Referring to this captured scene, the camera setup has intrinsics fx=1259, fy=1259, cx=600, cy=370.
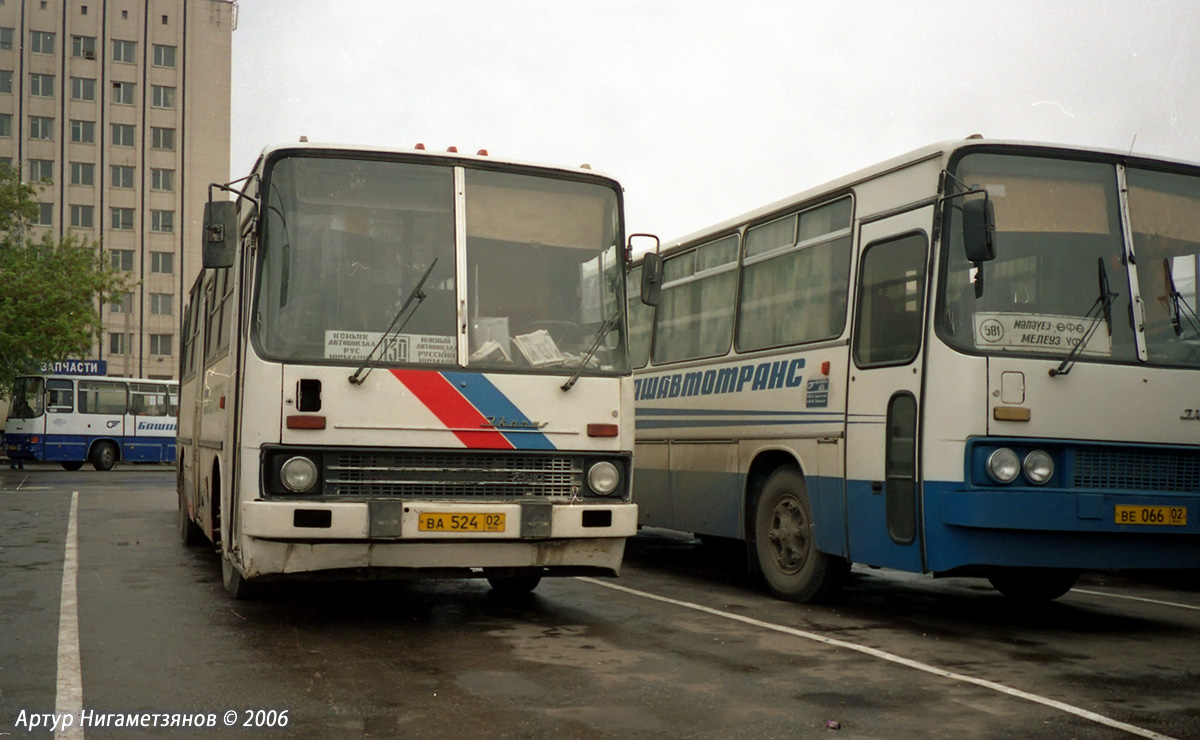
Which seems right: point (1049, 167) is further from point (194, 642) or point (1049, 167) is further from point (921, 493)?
point (194, 642)

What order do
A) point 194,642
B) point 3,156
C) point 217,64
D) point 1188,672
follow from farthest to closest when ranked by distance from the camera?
point 217,64, point 3,156, point 194,642, point 1188,672

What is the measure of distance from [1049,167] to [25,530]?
13.2 metres

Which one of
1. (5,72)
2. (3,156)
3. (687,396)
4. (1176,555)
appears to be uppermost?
(5,72)

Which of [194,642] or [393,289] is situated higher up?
[393,289]

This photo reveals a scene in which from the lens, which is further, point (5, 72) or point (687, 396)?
point (5, 72)

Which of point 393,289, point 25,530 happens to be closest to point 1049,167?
point 393,289

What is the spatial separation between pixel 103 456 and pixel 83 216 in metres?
38.8

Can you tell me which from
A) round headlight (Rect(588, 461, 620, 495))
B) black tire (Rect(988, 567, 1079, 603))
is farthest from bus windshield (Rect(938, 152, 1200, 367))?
round headlight (Rect(588, 461, 620, 495))

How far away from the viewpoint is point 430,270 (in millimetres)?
8312

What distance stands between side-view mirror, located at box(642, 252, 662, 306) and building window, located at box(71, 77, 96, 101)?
238 feet

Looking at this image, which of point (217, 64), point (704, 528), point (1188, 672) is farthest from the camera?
point (217, 64)

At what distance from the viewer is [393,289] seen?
8.24m

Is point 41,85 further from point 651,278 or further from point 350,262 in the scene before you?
point 350,262

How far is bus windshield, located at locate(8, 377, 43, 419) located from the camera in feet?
126
